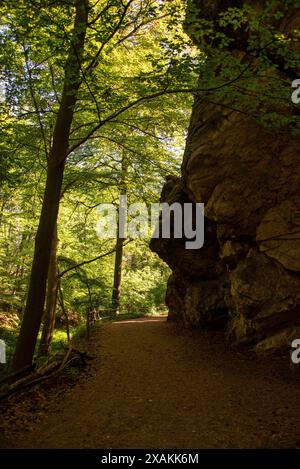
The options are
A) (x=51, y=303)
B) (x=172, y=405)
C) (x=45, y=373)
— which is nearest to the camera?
(x=172, y=405)

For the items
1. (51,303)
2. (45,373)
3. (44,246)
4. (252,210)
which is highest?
(252,210)

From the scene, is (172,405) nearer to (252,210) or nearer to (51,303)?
(252,210)

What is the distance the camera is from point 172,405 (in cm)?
676

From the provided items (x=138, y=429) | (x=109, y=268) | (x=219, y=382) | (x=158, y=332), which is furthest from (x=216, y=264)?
(x=109, y=268)

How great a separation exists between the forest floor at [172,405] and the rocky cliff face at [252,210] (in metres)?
1.10

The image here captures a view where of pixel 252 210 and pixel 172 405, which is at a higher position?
pixel 252 210

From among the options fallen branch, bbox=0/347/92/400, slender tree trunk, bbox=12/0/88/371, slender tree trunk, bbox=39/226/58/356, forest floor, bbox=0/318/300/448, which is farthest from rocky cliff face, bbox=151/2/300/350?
slender tree trunk, bbox=39/226/58/356

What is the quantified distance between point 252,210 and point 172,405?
561cm

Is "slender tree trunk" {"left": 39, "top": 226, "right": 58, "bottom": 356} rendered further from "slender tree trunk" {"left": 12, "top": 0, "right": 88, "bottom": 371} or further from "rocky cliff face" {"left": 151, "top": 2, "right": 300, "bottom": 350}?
"rocky cliff face" {"left": 151, "top": 2, "right": 300, "bottom": 350}

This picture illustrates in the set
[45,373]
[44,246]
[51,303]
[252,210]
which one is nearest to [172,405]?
A: [45,373]

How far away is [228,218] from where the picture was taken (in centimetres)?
1061

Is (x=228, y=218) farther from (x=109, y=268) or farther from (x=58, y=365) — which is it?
(x=109, y=268)
